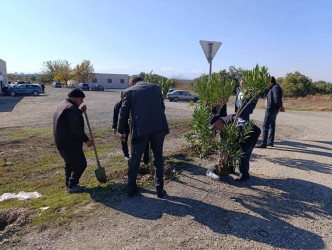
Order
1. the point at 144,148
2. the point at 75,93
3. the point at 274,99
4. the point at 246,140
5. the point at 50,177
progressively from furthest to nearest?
the point at 274,99 < the point at 50,177 < the point at 246,140 < the point at 75,93 < the point at 144,148

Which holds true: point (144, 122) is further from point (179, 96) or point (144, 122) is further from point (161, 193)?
point (179, 96)

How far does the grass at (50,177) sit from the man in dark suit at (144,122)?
59 cm

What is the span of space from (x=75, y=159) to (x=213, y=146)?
8.06 ft

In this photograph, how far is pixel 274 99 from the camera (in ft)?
22.2

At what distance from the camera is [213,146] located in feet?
15.6

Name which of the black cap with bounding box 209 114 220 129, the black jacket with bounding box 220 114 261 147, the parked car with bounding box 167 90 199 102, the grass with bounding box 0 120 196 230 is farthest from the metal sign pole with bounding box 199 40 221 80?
the parked car with bounding box 167 90 199 102

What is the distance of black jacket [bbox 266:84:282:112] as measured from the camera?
22.2 feet

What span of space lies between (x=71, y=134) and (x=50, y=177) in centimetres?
188

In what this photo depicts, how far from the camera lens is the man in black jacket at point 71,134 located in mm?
4164

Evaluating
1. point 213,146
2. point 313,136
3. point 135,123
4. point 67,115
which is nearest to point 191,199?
point 213,146

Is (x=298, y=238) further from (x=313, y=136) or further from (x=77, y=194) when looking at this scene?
(x=313, y=136)

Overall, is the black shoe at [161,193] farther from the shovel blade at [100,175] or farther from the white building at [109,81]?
the white building at [109,81]

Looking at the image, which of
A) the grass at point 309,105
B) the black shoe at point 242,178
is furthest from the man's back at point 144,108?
the grass at point 309,105

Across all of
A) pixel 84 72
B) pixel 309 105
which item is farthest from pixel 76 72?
pixel 309 105
